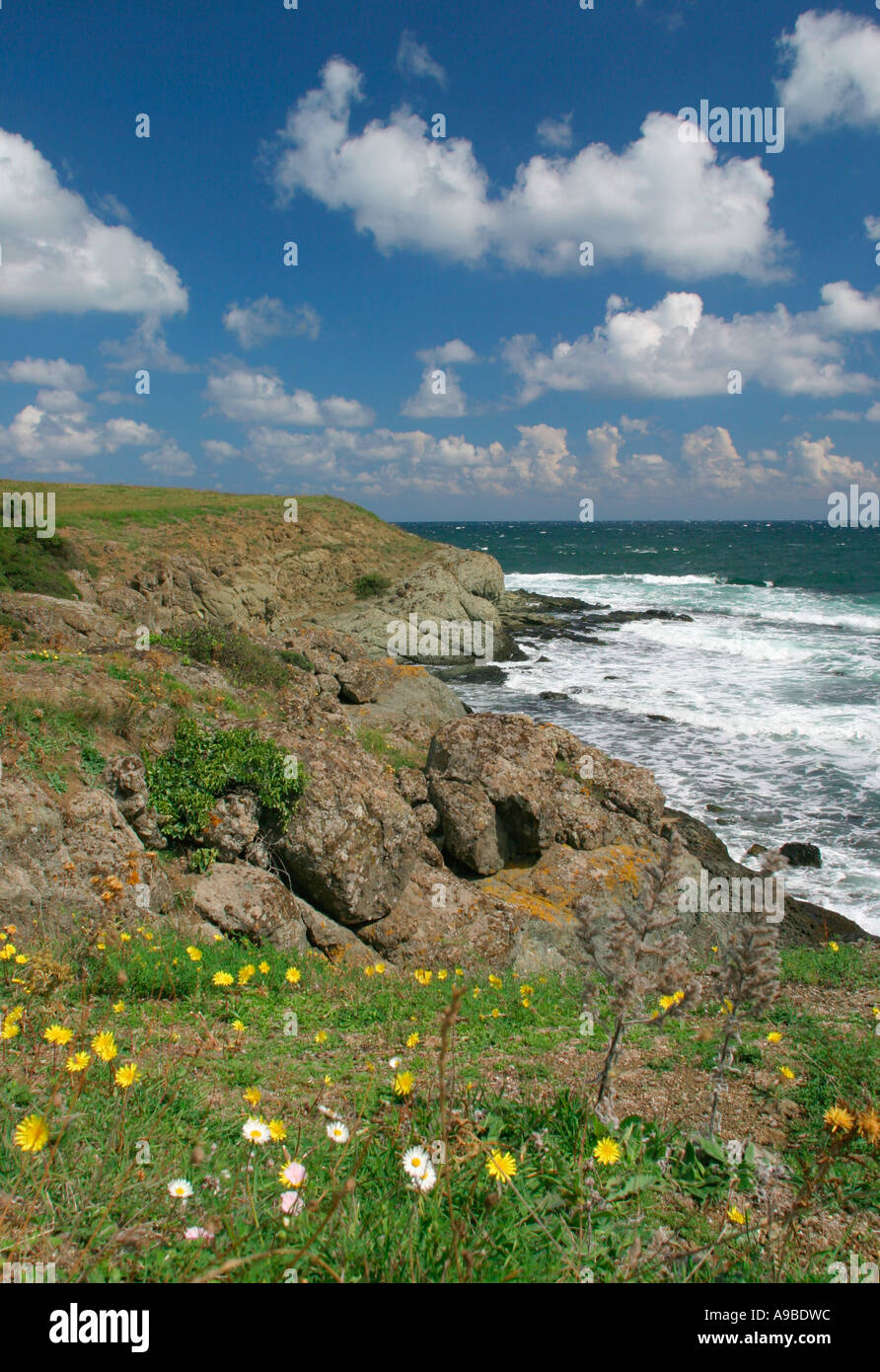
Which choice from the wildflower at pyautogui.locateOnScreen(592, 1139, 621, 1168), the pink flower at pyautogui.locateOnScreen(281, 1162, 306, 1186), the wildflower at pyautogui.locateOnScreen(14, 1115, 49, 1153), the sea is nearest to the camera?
the wildflower at pyautogui.locateOnScreen(14, 1115, 49, 1153)

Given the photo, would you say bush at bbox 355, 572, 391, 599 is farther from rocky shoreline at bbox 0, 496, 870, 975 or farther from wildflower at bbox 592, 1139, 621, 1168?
wildflower at bbox 592, 1139, 621, 1168

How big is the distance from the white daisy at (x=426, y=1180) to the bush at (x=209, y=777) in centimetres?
573

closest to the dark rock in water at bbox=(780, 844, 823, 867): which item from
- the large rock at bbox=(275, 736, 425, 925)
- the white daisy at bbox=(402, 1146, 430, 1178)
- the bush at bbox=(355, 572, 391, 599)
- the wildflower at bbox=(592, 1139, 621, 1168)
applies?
the large rock at bbox=(275, 736, 425, 925)

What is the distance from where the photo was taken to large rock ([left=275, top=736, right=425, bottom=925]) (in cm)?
802

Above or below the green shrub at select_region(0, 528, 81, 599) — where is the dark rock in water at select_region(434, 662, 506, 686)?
below

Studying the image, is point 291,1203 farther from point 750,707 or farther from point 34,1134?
point 750,707

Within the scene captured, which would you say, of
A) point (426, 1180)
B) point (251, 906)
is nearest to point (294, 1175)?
point (426, 1180)

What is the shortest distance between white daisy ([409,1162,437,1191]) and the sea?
11191 millimetres

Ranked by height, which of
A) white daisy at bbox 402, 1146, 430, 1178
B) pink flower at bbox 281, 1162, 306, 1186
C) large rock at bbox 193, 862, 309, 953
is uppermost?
pink flower at bbox 281, 1162, 306, 1186

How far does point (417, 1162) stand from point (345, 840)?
223 inches

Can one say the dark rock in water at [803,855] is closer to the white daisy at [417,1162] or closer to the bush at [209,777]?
the bush at [209,777]

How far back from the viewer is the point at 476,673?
3056 cm

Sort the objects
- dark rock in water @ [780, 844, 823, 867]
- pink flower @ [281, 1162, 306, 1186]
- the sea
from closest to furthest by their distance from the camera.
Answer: pink flower @ [281, 1162, 306, 1186] < dark rock in water @ [780, 844, 823, 867] < the sea

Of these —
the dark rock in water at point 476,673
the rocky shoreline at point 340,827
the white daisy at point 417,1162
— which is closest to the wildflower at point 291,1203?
the white daisy at point 417,1162
